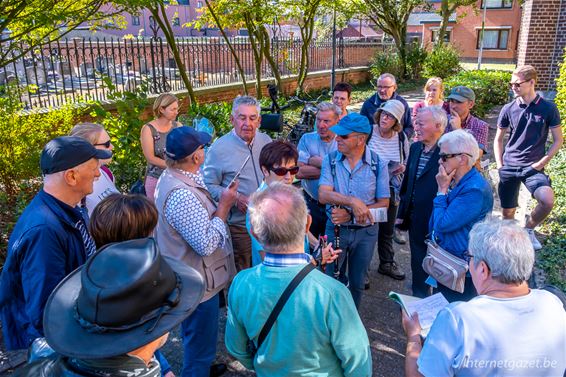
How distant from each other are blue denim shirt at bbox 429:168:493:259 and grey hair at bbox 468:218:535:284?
3.22 ft

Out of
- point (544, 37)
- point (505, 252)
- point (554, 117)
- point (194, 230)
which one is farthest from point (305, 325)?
point (544, 37)

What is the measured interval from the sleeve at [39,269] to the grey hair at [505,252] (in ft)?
6.00

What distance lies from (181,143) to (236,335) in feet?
3.90

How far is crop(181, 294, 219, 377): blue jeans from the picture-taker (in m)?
2.68

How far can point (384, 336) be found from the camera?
141 inches

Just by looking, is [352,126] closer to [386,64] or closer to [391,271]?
[391,271]

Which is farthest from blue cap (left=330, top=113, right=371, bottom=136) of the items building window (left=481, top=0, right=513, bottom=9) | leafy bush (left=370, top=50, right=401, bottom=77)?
building window (left=481, top=0, right=513, bottom=9)

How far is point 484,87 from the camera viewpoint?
40.6 ft

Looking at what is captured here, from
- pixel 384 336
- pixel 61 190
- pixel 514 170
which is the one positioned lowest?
pixel 384 336

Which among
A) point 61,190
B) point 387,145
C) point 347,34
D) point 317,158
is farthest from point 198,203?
point 347,34

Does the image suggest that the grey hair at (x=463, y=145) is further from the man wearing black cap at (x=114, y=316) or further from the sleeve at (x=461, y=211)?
the man wearing black cap at (x=114, y=316)

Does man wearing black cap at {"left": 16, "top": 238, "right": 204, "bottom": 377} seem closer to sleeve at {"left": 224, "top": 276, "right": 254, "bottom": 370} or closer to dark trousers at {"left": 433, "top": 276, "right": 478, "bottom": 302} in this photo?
sleeve at {"left": 224, "top": 276, "right": 254, "bottom": 370}

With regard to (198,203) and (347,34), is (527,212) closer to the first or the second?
(198,203)

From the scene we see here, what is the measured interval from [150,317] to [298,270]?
0.61m
